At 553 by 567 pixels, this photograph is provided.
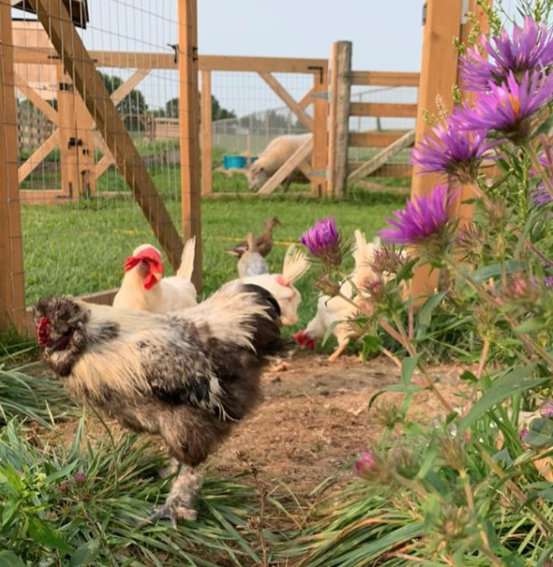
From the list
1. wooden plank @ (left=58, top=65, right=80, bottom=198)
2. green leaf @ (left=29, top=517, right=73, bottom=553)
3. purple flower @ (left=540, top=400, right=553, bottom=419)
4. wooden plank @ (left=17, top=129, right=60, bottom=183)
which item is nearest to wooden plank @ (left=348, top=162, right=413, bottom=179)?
wooden plank @ (left=58, top=65, right=80, bottom=198)

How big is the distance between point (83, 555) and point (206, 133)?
10.9 meters

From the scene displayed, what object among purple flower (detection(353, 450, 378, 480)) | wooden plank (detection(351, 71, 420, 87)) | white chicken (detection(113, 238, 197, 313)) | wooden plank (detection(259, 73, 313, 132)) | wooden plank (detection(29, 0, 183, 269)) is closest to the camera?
purple flower (detection(353, 450, 378, 480))

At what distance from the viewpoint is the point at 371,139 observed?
12477 millimetres

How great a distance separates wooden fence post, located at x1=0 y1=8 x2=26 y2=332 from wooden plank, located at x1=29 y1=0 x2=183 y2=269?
40 cm

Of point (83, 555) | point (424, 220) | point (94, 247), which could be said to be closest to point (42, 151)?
point (94, 247)

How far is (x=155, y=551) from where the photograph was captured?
217 cm

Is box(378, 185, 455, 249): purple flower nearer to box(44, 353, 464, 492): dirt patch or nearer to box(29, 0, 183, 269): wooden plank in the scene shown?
box(44, 353, 464, 492): dirt patch

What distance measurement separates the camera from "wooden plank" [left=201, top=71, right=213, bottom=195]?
12.2m

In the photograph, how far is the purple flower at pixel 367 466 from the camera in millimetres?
948

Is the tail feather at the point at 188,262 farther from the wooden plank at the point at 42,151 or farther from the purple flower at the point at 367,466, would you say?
the wooden plank at the point at 42,151

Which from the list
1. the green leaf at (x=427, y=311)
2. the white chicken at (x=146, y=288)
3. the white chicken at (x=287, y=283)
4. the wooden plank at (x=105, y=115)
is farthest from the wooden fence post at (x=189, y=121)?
the green leaf at (x=427, y=311)

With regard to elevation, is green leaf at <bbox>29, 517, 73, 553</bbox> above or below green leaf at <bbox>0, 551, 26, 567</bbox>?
above

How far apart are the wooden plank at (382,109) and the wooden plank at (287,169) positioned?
106 centimetres

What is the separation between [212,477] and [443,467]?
3.42 feet
